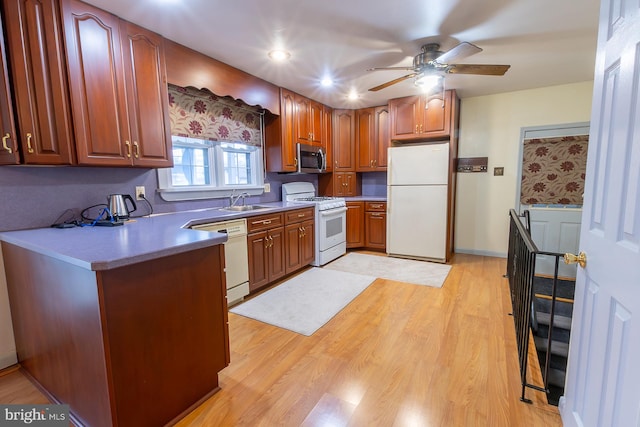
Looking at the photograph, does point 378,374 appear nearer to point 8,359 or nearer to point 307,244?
point 307,244

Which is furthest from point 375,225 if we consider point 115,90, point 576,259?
point 115,90

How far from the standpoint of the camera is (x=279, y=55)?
2650 mm

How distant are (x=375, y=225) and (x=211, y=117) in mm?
2776

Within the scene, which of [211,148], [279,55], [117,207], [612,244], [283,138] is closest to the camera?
[612,244]

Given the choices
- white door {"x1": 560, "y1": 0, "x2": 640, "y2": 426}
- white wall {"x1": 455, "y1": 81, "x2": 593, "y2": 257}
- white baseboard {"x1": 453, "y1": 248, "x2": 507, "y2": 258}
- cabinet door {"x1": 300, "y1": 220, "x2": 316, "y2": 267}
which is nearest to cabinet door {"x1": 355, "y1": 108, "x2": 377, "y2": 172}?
white wall {"x1": 455, "y1": 81, "x2": 593, "y2": 257}

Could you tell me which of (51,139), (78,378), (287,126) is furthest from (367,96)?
(78,378)

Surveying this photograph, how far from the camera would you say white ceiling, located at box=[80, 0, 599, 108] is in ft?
6.30

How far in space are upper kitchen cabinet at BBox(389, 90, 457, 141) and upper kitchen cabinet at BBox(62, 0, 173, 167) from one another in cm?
300

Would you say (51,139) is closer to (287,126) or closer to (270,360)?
(270,360)

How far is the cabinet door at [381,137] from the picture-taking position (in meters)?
4.48

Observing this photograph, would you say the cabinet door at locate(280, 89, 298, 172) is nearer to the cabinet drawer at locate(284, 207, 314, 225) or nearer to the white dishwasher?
the cabinet drawer at locate(284, 207, 314, 225)

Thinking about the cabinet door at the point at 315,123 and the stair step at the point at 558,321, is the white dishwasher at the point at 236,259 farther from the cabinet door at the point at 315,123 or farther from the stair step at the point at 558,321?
the stair step at the point at 558,321

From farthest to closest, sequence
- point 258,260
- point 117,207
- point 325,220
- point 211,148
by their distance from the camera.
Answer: point 325,220, point 211,148, point 258,260, point 117,207

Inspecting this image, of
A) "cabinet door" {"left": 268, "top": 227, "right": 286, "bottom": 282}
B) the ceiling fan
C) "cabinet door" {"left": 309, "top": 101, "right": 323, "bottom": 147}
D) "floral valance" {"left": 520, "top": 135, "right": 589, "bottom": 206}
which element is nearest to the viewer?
the ceiling fan
